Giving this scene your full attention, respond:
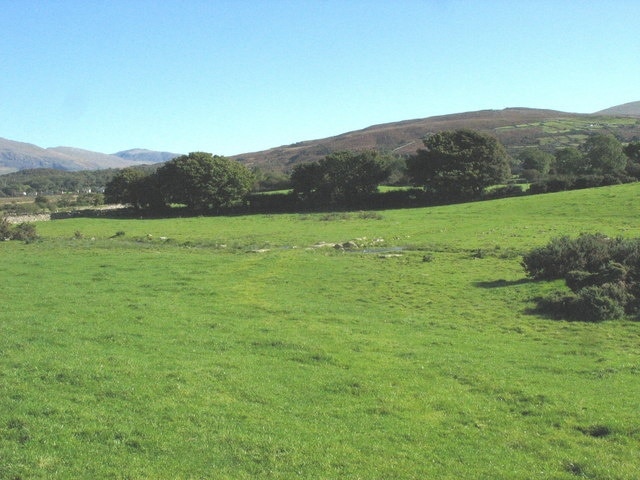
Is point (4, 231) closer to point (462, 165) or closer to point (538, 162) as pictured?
point (462, 165)

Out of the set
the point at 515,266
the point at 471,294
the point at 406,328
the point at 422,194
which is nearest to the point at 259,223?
the point at 422,194

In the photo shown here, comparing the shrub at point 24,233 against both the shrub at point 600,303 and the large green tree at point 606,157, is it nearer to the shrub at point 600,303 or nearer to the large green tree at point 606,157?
the shrub at point 600,303

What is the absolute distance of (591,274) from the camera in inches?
1028

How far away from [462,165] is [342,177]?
63.3 ft

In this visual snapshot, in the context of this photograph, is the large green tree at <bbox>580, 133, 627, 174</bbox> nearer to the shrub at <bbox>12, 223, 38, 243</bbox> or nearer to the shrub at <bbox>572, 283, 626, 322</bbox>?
the shrub at <bbox>572, 283, 626, 322</bbox>

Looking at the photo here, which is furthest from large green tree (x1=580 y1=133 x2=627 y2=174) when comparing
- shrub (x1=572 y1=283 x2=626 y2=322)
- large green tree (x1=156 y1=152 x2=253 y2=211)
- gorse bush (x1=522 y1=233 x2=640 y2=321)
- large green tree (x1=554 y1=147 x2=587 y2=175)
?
shrub (x1=572 y1=283 x2=626 y2=322)

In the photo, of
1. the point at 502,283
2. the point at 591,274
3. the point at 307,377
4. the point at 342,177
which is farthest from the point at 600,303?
the point at 342,177

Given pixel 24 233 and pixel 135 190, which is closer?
pixel 24 233

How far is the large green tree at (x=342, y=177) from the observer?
306 ft

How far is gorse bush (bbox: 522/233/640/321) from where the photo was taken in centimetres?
2312

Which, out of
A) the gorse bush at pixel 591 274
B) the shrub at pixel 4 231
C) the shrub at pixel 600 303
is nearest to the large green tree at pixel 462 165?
the gorse bush at pixel 591 274

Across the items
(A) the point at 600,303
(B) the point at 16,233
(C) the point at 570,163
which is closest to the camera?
(A) the point at 600,303

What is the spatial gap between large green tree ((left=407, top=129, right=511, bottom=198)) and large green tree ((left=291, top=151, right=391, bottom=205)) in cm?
777

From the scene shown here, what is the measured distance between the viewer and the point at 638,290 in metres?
24.2
